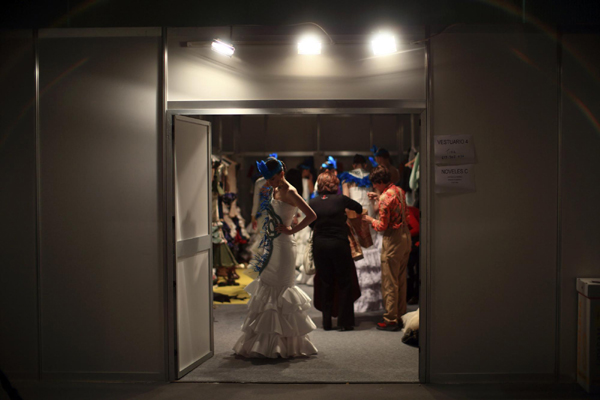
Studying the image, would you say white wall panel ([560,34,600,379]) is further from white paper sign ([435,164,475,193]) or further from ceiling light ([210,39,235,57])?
ceiling light ([210,39,235,57])

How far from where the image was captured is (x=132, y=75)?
364cm

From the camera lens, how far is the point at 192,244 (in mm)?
3904

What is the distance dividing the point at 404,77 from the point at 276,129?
5354 millimetres

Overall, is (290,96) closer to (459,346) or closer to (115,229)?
(115,229)

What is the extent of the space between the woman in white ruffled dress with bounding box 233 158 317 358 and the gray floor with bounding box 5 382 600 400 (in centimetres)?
56

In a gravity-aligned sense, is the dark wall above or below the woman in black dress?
above

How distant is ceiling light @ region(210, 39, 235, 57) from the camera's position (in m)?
3.51

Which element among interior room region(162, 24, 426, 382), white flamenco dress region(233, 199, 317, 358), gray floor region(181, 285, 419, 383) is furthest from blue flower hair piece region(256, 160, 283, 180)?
gray floor region(181, 285, 419, 383)

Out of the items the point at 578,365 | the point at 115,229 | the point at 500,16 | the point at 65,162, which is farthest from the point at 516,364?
the point at 65,162

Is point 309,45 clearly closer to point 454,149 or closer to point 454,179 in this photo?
point 454,149

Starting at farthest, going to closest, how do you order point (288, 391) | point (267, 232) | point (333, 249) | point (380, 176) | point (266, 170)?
1. point (380, 176)
2. point (333, 249)
3. point (267, 232)
4. point (266, 170)
5. point (288, 391)

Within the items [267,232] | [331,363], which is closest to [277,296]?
[267,232]

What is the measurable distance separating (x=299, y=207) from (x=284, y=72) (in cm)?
108

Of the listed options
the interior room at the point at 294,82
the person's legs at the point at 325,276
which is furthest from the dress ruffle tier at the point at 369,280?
the interior room at the point at 294,82
